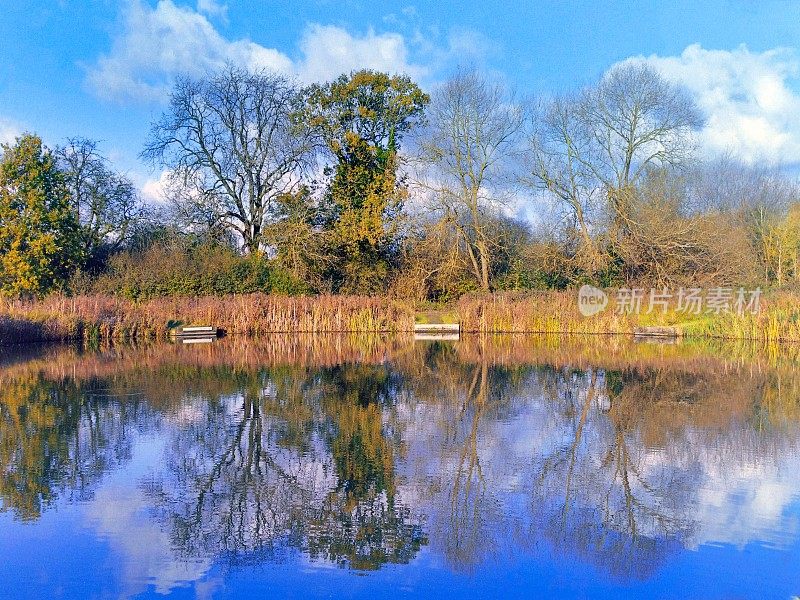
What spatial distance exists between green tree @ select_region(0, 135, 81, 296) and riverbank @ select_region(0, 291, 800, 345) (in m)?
1.58

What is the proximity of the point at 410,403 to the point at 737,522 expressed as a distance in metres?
5.10

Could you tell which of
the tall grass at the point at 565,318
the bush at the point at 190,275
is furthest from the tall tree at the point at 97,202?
the tall grass at the point at 565,318

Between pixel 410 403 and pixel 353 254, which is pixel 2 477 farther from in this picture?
pixel 353 254

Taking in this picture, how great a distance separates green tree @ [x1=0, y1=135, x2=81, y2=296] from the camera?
74.0ft

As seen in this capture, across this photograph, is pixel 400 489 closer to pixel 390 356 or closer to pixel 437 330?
pixel 390 356

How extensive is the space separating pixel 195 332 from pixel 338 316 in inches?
173

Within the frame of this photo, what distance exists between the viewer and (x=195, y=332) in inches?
866

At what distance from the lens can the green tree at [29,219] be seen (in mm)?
22562

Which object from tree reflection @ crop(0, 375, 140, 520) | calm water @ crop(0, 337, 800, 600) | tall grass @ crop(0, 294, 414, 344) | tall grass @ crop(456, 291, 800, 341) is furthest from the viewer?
tall grass @ crop(0, 294, 414, 344)

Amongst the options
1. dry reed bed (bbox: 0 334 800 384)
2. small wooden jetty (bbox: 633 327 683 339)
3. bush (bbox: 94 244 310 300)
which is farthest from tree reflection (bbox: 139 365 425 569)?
bush (bbox: 94 244 310 300)

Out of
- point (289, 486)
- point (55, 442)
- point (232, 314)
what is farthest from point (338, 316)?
point (289, 486)

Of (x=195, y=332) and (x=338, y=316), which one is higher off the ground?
(x=338, y=316)

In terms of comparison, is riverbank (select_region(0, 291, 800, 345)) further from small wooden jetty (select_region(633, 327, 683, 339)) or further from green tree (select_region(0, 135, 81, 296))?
green tree (select_region(0, 135, 81, 296))

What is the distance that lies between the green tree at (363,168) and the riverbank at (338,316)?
8.81 feet
